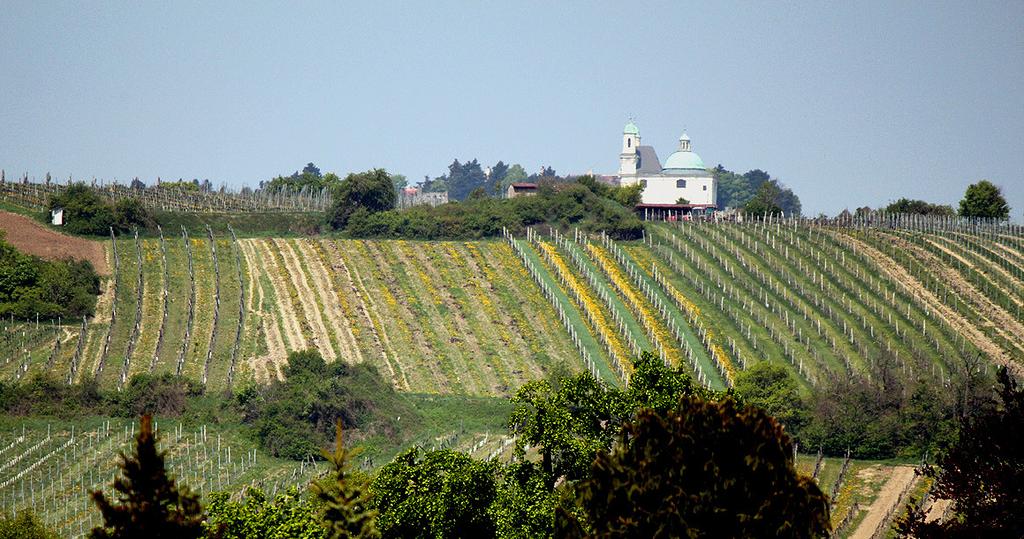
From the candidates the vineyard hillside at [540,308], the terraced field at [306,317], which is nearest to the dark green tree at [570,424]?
the terraced field at [306,317]

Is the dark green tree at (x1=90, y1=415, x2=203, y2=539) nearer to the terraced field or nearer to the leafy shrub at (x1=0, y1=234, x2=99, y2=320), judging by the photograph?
the terraced field

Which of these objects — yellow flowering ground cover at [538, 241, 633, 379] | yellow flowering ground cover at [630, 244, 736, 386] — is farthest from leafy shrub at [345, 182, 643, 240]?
yellow flowering ground cover at [630, 244, 736, 386]

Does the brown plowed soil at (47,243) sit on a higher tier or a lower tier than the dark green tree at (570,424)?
higher

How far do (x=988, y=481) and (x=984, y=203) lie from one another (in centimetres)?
13222

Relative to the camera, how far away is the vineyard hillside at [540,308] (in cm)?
10319

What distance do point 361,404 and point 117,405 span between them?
14.3 meters

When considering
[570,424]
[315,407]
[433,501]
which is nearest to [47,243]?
[315,407]

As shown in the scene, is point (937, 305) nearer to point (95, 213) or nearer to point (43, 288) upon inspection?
point (43, 288)

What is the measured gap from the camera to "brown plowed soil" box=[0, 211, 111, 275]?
383 ft

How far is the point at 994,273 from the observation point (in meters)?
130

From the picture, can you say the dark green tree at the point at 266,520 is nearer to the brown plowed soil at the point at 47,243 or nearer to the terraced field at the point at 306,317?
the terraced field at the point at 306,317

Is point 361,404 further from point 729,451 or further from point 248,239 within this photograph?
point 729,451

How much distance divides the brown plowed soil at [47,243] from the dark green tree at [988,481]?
83.0 metres

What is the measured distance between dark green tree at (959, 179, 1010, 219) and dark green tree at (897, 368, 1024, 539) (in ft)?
421
